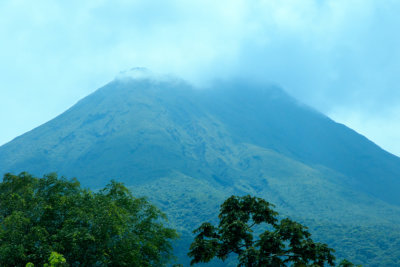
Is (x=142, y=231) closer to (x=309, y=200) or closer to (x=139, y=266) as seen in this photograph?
(x=139, y=266)

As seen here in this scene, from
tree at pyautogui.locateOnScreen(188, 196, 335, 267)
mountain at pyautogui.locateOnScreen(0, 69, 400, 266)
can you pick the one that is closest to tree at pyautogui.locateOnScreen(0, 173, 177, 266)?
tree at pyautogui.locateOnScreen(188, 196, 335, 267)

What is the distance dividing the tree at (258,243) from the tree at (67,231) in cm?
601

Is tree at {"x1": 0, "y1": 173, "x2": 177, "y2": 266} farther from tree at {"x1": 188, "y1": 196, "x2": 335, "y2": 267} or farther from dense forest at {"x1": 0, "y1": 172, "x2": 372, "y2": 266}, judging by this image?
tree at {"x1": 188, "y1": 196, "x2": 335, "y2": 267}

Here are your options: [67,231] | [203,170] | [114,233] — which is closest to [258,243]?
[114,233]

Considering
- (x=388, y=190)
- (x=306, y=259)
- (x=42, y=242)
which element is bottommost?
(x=42, y=242)

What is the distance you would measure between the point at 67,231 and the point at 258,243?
8.78m

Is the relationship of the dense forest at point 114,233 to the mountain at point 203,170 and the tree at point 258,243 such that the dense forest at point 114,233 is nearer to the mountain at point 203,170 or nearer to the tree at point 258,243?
the tree at point 258,243

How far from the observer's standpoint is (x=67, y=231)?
1758 cm

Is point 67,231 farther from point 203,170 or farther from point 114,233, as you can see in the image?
Answer: point 203,170

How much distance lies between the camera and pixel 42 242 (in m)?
17.2

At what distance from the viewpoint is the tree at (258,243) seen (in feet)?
40.6

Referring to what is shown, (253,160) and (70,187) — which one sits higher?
(253,160)

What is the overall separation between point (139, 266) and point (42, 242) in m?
4.57

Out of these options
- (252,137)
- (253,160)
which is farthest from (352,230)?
(252,137)
